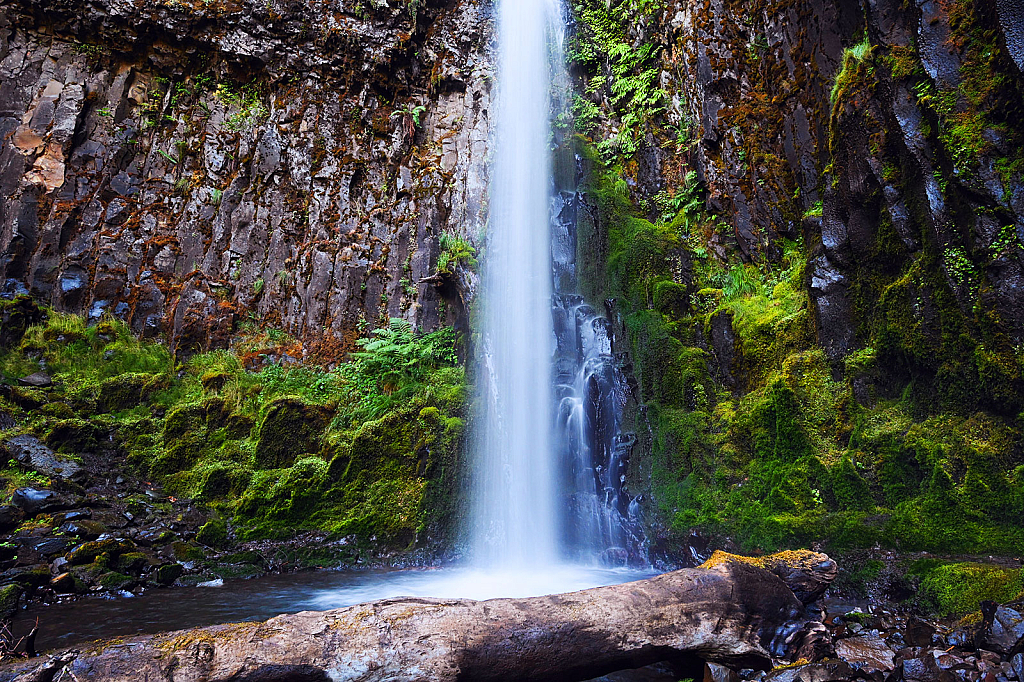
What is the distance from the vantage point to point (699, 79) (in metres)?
9.26

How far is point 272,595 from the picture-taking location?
5.91 meters

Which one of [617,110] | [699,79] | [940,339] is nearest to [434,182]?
[617,110]

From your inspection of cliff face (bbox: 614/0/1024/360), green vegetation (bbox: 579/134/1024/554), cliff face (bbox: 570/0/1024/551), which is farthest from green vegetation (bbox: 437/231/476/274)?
cliff face (bbox: 614/0/1024/360)

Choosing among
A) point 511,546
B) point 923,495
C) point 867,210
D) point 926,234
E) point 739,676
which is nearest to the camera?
point 739,676

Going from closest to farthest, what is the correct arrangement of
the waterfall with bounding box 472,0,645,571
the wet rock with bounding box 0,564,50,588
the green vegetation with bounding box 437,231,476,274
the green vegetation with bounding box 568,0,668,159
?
the wet rock with bounding box 0,564,50,588 < the waterfall with bounding box 472,0,645,571 < the green vegetation with bounding box 437,231,476,274 < the green vegetation with bounding box 568,0,668,159

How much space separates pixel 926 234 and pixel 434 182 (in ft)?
30.8

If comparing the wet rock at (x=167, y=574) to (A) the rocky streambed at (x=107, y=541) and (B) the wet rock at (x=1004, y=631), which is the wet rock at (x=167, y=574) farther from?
(B) the wet rock at (x=1004, y=631)

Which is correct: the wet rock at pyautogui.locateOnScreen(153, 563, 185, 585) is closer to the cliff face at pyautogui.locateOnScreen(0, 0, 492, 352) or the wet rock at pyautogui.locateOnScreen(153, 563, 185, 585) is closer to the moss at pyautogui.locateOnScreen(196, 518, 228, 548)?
the moss at pyautogui.locateOnScreen(196, 518, 228, 548)

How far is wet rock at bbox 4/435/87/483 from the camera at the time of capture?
749 centimetres

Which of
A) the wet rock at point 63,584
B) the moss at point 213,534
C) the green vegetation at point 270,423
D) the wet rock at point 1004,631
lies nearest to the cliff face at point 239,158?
the green vegetation at point 270,423

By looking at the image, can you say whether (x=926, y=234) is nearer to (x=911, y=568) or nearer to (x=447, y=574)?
(x=911, y=568)

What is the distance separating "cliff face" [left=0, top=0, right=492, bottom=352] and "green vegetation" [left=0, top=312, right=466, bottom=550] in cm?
85

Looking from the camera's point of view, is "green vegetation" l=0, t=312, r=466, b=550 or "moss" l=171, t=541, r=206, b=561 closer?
"moss" l=171, t=541, r=206, b=561

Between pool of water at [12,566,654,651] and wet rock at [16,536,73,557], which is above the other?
wet rock at [16,536,73,557]
